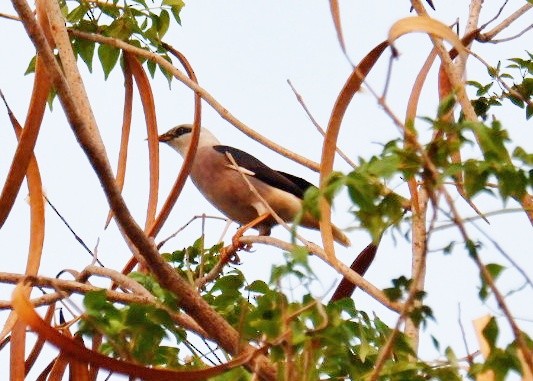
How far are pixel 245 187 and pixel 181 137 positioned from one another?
3.05 ft

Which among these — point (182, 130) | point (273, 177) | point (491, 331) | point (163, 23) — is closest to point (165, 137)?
point (182, 130)

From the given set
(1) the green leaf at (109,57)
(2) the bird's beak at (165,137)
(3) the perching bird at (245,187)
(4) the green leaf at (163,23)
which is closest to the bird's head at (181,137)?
(2) the bird's beak at (165,137)

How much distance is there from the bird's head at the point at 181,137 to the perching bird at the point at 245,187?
13.6 inches

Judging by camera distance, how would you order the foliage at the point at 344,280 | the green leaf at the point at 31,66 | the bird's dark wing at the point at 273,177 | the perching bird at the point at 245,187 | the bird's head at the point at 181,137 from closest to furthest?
the foliage at the point at 344,280
the green leaf at the point at 31,66
the perching bird at the point at 245,187
the bird's dark wing at the point at 273,177
the bird's head at the point at 181,137

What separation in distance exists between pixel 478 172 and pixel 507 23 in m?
1.33

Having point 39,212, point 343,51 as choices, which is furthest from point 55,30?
point 343,51

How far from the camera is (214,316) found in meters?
2.46

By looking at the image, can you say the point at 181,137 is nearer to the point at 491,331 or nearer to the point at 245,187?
the point at 245,187

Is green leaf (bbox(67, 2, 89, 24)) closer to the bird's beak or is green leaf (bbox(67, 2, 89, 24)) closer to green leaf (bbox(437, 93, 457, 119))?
green leaf (bbox(437, 93, 457, 119))

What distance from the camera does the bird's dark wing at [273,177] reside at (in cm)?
564

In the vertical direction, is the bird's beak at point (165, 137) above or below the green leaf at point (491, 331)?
above

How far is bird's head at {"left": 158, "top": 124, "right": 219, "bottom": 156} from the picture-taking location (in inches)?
247

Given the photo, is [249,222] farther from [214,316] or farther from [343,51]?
[343,51]

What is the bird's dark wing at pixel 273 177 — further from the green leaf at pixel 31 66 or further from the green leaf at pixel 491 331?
the green leaf at pixel 491 331
